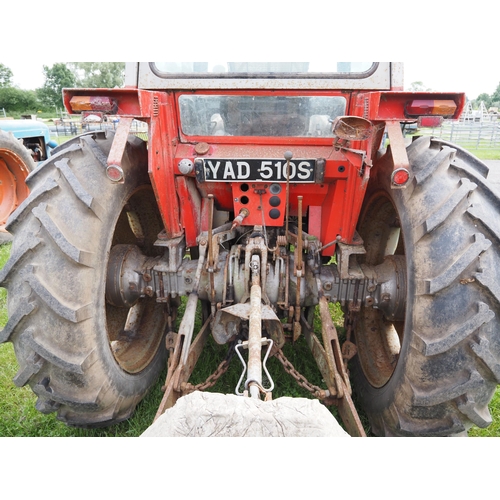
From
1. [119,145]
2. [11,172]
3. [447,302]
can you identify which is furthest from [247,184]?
[11,172]

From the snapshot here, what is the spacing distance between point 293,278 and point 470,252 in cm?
101

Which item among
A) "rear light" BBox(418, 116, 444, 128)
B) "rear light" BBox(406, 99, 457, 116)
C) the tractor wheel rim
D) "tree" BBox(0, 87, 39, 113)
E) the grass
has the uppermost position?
"tree" BBox(0, 87, 39, 113)

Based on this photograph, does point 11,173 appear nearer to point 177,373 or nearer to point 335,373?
point 177,373

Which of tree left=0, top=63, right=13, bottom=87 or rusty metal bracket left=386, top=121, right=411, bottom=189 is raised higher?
tree left=0, top=63, right=13, bottom=87

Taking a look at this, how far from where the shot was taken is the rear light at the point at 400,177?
190 centimetres

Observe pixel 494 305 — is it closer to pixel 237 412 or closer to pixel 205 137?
pixel 237 412

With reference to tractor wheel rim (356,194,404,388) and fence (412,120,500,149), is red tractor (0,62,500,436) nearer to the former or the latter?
tractor wheel rim (356,194,404,388)

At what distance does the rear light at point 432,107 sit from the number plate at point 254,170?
62cm

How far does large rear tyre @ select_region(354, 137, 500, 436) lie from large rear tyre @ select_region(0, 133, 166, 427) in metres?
1.50

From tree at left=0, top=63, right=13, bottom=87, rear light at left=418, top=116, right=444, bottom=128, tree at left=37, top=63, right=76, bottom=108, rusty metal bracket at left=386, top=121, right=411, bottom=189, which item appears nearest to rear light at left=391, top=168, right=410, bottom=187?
rusty metal bracket at left=386, top=121, right=411, bottom=189

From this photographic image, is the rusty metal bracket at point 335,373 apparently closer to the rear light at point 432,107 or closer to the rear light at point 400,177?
the rear light at point 400,177

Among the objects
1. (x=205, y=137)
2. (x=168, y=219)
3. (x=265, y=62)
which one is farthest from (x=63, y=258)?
(x=265, y=62)

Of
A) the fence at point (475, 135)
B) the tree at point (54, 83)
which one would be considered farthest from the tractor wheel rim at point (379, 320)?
the tree at point (54, 83)

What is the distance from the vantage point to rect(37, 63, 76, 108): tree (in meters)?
38.3
